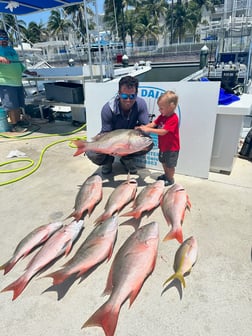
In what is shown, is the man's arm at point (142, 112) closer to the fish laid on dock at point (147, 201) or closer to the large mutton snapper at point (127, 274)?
the fish laid on dock at point (147, 201)

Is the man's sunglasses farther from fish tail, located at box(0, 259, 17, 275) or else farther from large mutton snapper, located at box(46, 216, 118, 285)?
fish tail, located at box(0, 259, 17, 275)

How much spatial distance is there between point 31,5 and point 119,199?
613 cm

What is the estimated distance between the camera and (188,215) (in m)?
2.42

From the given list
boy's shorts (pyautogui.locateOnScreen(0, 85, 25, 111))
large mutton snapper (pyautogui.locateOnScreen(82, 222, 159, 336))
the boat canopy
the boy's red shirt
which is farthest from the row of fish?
the boat canopy

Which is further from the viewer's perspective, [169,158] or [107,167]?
[107,167]

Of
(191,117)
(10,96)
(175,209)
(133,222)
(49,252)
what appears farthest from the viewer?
(10,96)

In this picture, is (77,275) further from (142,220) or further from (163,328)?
(142,220)

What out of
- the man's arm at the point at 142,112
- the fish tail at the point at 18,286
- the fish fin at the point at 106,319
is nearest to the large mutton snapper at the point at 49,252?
the fish tail at the point at 18,286

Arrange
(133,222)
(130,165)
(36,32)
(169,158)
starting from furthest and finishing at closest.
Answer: (36,32), (130,165), (169,158), (133,222)

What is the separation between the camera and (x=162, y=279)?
1.75m

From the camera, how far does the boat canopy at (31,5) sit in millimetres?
5355

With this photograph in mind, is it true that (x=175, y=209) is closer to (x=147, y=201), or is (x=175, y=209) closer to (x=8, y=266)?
(x=147, y=201)

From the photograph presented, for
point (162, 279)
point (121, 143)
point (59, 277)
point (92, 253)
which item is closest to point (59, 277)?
point (59, 277)

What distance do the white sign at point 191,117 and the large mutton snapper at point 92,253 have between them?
1.58m
